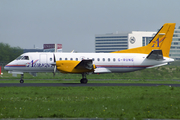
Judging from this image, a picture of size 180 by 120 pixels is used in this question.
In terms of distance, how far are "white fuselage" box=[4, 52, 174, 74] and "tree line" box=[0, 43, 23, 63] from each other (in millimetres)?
30550

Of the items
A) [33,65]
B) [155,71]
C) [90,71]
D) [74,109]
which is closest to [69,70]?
[90,71]

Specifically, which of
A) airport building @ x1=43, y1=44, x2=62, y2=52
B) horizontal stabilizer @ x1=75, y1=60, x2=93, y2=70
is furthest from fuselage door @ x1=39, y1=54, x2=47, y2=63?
airport building @ x1=43, y1=44, x2=62, y2=52

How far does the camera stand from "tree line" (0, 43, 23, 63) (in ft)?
198

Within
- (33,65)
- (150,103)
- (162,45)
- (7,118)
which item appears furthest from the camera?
(162,45)

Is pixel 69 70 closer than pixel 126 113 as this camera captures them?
No

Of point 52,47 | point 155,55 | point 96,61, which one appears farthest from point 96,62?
point 52,47

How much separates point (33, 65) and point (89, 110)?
1932cm

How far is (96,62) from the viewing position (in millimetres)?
31094

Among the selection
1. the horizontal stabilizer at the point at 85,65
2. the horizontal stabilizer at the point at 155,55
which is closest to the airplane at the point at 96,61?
the horizontal stabilizer at the point at 155,55

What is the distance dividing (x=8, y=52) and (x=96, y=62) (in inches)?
1524

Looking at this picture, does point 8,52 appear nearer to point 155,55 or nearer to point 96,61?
point 96,61

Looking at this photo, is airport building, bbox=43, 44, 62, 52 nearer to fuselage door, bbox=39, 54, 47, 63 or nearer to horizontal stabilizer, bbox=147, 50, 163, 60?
fuselage door, bbox=39, 54, 47, 63

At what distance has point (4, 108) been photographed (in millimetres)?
13062

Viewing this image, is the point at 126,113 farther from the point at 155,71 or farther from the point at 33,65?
the point at 155,71
